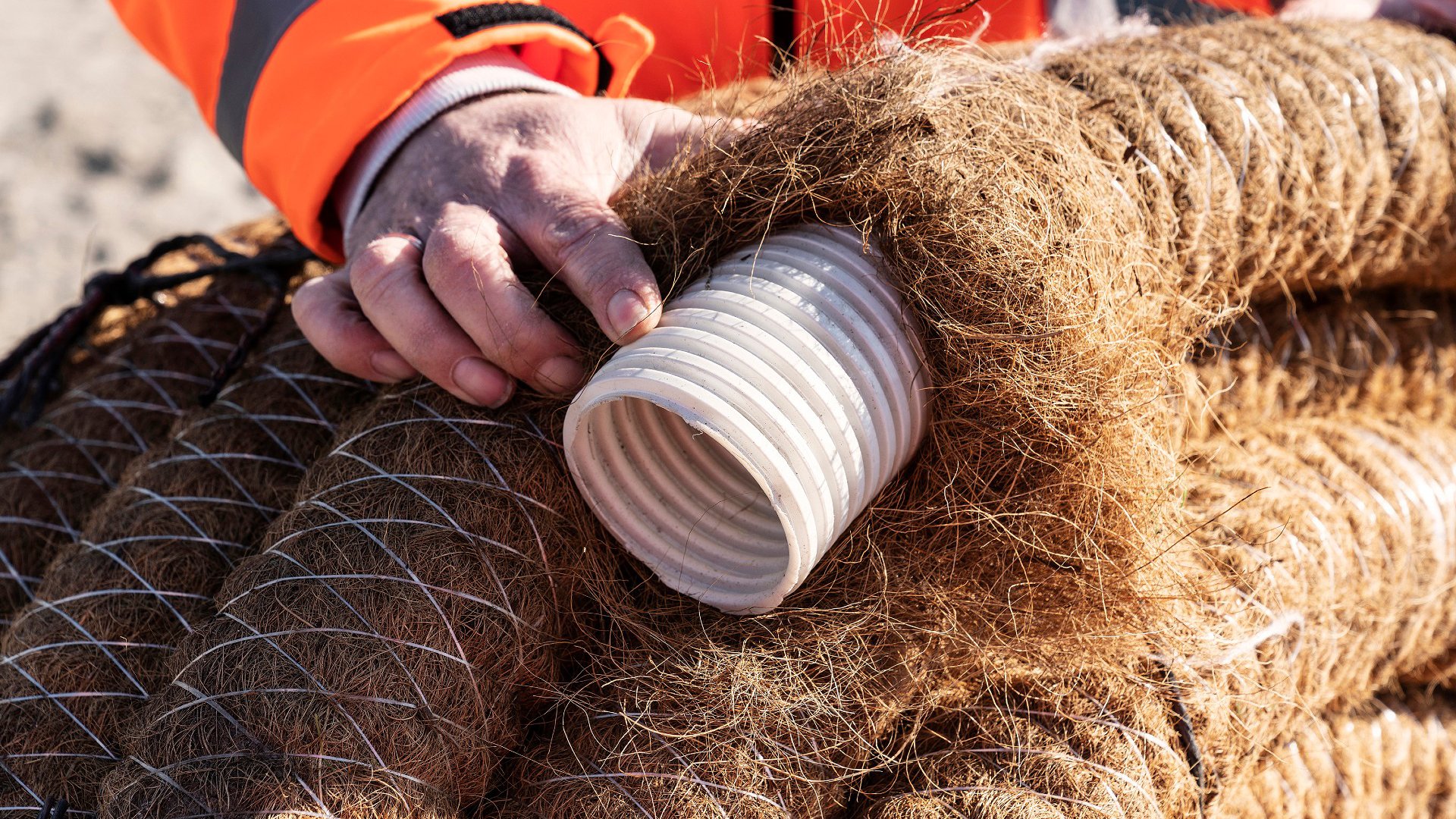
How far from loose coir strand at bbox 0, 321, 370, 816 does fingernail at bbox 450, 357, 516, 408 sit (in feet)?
1.07

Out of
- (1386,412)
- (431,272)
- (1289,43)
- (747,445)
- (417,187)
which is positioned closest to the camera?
(747,445)

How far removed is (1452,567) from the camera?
60.1 inches

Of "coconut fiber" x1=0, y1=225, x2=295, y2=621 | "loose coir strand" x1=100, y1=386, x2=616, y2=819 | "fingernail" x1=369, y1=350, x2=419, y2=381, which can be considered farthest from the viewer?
"coconut fiber" x1=0, y1=225, x2=295, y2=621

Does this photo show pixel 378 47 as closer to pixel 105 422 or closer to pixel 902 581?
pixel 105 422

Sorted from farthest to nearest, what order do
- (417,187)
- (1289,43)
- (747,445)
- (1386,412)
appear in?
(1386,412)
(1289,43)
(417,187)
(747,445)

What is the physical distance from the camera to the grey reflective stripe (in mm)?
1438

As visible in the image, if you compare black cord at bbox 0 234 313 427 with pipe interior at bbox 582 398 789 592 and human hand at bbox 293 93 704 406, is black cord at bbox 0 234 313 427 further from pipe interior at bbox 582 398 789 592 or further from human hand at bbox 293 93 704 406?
pipe interior at bbox 582 398 789 592

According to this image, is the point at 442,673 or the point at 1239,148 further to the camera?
the point at 1239,148

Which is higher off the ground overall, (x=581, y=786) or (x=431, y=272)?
(x=431, y=272)

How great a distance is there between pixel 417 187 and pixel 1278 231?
1124 millimetres

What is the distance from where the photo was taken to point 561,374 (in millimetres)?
1134

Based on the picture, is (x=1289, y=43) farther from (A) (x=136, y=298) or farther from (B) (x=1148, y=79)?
(A) (x=136, y=298)

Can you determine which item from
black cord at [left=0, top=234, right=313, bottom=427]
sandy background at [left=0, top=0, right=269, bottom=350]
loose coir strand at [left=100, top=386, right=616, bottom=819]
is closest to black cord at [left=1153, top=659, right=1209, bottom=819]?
loose coir strand at [left=100, top=386, right=616, bottom=819]

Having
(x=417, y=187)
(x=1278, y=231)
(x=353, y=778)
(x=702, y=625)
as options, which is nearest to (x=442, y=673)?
(x=353, y=778)
